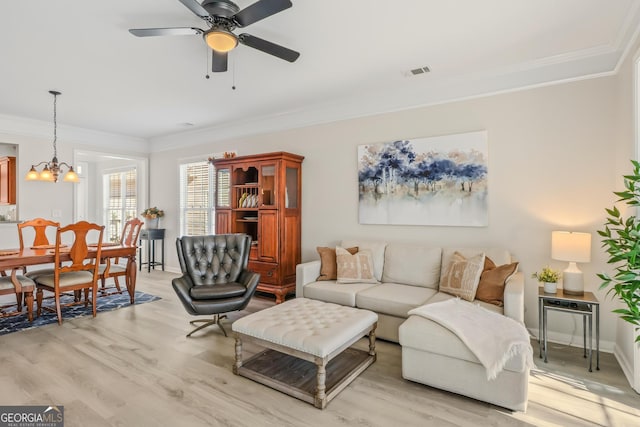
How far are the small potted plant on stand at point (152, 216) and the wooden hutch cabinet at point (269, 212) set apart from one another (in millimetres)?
2298

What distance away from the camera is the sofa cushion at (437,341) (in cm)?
212

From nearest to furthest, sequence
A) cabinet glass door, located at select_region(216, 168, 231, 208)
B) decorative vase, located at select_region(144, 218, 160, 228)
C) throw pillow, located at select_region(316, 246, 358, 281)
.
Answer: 1. throw pillow, located at select_region(316, 246, 358, 281)
2. cabinet glass door, located at select_region(216, 168, 231, 208)
3. decorative vase, located at select_region(144, 218, 160, 228)

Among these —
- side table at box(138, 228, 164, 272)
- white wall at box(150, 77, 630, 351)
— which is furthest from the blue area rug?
white wall at box(150, 77, 630, 351)

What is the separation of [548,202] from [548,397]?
6.00ft

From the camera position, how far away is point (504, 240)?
3.52 m

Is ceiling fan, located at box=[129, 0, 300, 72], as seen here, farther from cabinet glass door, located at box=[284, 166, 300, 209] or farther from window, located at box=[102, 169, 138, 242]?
window, located at box=[102, 169, 138, 242]

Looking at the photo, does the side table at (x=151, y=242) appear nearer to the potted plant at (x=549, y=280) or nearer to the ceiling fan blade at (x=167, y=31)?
the ceiling fan blade at (x=167, y=31)

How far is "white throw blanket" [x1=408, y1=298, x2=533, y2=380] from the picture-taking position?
214cm

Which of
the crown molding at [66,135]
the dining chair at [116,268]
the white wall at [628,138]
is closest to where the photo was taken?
the white wall at [628,138]

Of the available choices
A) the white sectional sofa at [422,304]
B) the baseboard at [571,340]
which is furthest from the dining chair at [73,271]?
the baseboard at [571,340]

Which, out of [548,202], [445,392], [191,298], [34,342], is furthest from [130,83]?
[548,202]

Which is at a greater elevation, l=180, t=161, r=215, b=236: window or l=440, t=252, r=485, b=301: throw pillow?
l=180, t=161, r=215, b=236: window

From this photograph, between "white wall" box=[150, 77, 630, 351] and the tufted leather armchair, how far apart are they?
1.57m

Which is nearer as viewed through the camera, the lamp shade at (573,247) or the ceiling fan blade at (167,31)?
the ceiling fan blade at (167,31)
